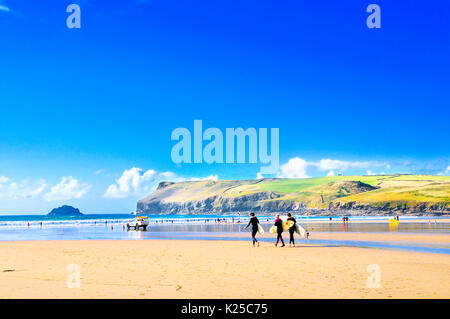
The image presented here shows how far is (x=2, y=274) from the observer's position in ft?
48.1

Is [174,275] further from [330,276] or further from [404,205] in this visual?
[404,205]

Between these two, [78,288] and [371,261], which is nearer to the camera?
[78,288]

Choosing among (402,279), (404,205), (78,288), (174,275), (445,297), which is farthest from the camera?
(404,205)

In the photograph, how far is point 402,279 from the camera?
13484 millimetres

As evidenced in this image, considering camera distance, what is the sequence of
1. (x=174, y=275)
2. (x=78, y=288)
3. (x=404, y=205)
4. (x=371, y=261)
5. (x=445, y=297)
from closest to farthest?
(x=445, y=297) < (x=78, y=288) < (x=174, y=275) < (x=371, y=261) < (x=404, y=205)

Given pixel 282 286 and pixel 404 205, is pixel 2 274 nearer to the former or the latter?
pixel 282 286

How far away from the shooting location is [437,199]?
188 meters
